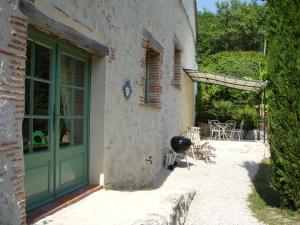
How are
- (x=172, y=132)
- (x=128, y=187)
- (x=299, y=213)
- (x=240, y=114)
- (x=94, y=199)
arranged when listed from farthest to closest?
(x=240, y=114)
(x=172, y=132)
(x=128, y=187)
(x=299, y=213)
(x=94, y=199)

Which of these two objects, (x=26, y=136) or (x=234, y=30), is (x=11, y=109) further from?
(x=234, y=30)

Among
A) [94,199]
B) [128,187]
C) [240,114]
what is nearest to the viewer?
[94,199]

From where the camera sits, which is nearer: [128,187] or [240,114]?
[128,187]

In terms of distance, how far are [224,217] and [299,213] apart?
3.84 ft

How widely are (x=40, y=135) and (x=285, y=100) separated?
13.1ft

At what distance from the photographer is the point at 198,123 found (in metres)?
19.6

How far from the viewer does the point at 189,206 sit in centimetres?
702

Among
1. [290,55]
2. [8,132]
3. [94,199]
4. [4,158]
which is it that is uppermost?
[290,55]

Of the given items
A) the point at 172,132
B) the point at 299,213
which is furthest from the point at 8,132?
the point at 172,132

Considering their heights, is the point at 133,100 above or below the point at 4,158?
above

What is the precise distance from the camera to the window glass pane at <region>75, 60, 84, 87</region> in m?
5.32

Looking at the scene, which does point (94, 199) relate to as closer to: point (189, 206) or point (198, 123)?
point (189, 206)

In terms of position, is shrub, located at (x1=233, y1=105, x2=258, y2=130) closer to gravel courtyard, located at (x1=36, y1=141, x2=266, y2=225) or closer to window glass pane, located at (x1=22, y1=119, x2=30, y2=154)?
gravel courtyard, located at (x1=36, y1=141, x2=266, y2=225)

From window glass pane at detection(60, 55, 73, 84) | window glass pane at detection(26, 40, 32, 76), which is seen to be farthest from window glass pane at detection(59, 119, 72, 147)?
window glass pane at detection(26, 40, 32, 76)
